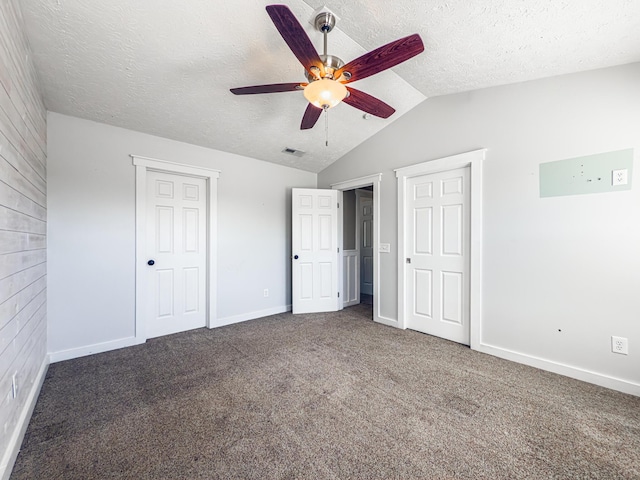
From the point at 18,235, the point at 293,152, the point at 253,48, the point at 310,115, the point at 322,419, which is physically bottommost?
the point at 322,419

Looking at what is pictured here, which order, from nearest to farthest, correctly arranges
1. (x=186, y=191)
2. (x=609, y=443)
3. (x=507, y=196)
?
(x=609, y=443) < (x=507, y=196) < (x=186, y=191)

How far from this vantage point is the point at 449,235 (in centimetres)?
313

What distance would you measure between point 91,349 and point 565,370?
14.8ft

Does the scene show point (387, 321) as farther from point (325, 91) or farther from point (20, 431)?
point (20, 431)

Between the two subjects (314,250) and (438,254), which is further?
(314,250)

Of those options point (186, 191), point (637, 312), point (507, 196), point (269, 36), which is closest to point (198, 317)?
point (186, 191)

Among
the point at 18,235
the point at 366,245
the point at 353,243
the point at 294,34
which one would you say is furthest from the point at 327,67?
the point at 366,245

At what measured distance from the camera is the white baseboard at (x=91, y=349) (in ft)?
8.55

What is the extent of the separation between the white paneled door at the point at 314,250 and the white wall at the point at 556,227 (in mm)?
1842

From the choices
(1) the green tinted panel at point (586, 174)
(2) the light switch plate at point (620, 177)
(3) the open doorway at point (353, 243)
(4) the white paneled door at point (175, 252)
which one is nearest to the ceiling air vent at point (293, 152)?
(3) the open doorway at point (353, 243)

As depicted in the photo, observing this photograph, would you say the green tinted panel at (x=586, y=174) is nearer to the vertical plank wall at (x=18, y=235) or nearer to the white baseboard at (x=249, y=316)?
the white baseboard at (x=249, y=316)

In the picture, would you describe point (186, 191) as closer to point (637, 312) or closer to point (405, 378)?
point (405, 378)

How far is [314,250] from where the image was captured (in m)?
4.29

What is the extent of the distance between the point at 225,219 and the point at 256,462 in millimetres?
2909
